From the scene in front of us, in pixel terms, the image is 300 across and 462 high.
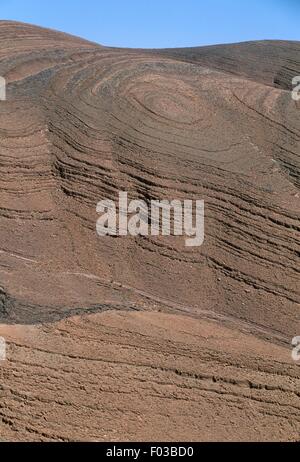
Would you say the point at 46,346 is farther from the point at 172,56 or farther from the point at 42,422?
the point at 172,56

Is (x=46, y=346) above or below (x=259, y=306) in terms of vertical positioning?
below

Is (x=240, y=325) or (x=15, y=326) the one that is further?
(x=240, y=325)

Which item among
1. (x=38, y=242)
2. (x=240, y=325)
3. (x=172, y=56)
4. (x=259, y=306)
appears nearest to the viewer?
(x=240, y=325)

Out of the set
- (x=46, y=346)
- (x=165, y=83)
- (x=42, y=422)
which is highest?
(x=165, y=83)

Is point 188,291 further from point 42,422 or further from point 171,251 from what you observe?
point 42,422

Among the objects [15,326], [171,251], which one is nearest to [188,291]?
[171,251]

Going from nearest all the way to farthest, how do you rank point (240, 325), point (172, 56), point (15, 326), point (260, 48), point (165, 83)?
point (15, 326) < point (240, 325) < point (165, 83) < point (172, 56) < point (260, 48)

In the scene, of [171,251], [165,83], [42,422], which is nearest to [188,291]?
[171,251]
